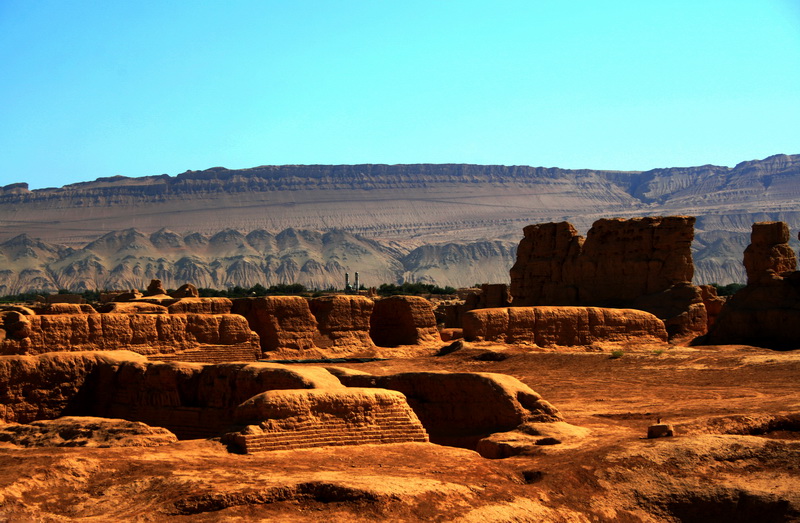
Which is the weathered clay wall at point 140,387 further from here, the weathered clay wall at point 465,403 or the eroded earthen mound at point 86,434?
the eroded earthen mound at point 86,434

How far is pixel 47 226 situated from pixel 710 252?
110m

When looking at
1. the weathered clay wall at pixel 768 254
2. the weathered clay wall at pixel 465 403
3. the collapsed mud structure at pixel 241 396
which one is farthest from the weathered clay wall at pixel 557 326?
the weathered clay wall at pixel 465 403

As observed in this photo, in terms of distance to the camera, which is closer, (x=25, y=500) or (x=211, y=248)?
(x=25, y=500)

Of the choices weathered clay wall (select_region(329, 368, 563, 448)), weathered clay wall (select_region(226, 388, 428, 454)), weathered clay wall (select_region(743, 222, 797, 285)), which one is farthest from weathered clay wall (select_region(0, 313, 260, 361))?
weathered clay wall (select_region(743, 222, 797, 285))

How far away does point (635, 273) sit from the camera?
116 ft

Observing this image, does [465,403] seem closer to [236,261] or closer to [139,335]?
[139,335]

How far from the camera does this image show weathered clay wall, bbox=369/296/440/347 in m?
29.7

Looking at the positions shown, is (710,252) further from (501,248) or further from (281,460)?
(281,460)

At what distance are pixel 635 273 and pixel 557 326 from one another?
767cm

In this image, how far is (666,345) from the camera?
30109mm

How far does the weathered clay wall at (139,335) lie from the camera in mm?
20484

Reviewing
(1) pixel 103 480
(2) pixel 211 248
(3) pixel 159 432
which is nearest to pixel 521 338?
(3) pixel 159 432

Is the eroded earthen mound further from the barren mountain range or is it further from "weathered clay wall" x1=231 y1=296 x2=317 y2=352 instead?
the barren mountain range

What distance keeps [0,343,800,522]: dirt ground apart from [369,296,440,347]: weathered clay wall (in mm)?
11892
